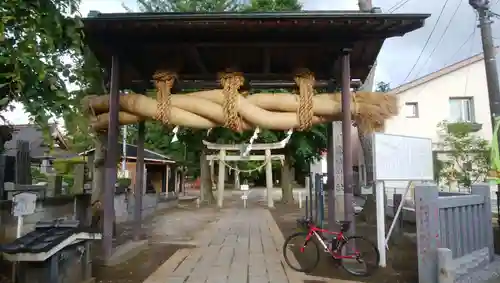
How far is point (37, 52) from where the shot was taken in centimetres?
283

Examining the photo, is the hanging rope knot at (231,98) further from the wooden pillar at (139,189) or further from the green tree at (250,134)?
the green tree at (250,134)

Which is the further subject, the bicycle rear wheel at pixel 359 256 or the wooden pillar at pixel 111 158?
the wooden pillar at pixel 111 158

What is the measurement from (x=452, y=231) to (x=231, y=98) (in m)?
3.75

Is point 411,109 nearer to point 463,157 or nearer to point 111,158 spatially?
point 463,157

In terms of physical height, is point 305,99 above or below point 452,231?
above

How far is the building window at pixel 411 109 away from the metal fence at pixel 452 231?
15.5 m

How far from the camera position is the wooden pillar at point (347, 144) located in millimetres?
5871

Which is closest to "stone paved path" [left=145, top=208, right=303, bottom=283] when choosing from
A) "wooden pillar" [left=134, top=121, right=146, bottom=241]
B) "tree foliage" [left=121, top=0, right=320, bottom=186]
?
"wooden pillar" [left=134, top=121, right=146, bottom=241]

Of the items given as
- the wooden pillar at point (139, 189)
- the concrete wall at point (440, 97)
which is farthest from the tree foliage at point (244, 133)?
the wooden pillar at point (139, 189)

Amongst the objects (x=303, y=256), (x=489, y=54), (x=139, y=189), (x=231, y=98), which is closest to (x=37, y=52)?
(x=231, y=98)

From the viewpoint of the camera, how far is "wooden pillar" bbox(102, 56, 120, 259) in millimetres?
6168

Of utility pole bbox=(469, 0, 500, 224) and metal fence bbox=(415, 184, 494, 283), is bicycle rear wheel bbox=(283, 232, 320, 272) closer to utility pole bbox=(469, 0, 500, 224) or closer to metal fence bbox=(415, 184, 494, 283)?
metal fence bbox=(415, 184, 494, 283)

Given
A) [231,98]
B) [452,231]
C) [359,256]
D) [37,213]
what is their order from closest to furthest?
[452,231] → [359,256] → [231,98] → [37,213]

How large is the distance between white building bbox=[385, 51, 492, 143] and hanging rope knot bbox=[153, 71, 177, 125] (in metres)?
16.1
